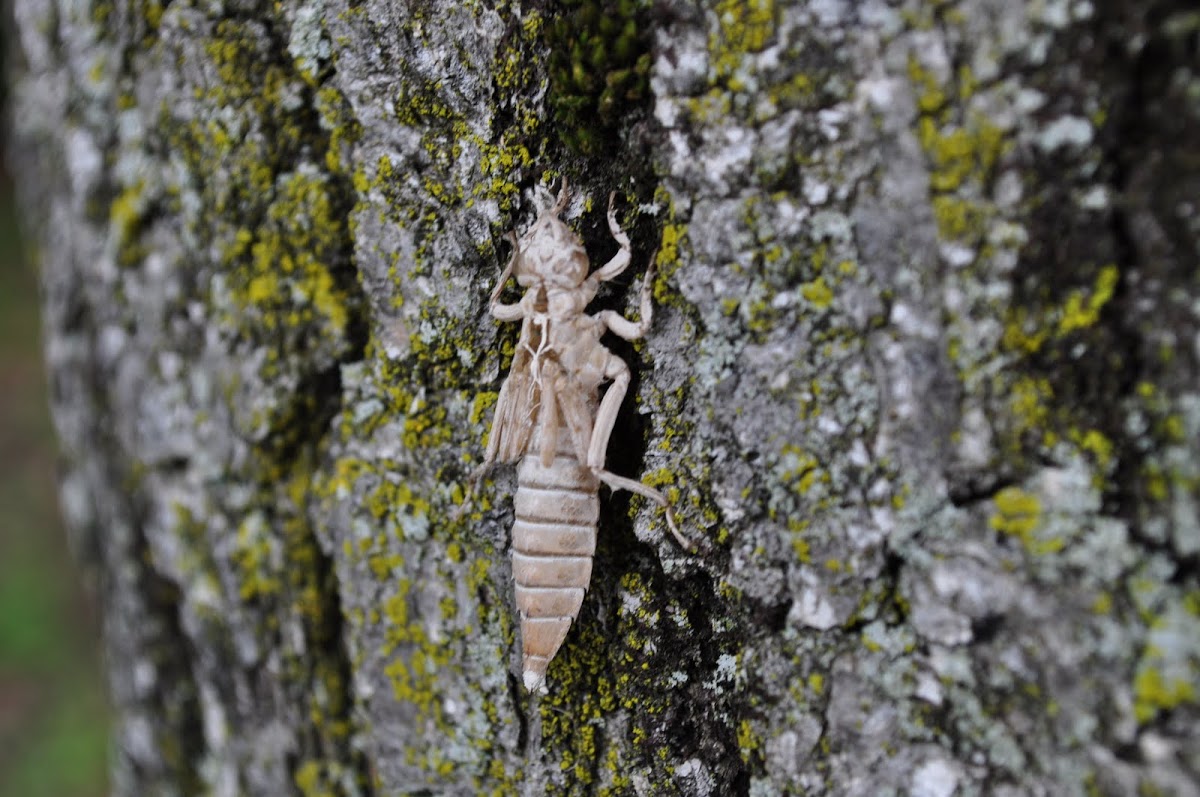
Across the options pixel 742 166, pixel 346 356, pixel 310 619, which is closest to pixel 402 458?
pixel 346 356

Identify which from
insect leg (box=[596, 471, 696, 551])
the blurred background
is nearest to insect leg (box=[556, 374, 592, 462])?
insect leg (box=[596, 471, 696, 551])

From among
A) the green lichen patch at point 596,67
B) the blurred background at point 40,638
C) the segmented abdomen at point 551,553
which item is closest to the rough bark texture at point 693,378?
the green lichen patch at point 596,67

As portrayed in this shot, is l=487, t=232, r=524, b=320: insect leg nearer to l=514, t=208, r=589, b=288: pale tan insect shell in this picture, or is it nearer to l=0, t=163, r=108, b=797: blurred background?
l=514, t=208, r=589, b=288: pale tan insect shell

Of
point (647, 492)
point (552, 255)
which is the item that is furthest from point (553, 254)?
point (647, 492)

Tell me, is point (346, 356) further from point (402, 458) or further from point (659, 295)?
point (659, 295)

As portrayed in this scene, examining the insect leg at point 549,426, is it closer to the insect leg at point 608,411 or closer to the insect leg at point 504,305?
the insect leg at point 608,411

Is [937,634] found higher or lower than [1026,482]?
lower

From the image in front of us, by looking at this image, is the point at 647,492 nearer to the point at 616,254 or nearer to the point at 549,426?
the point at 549,426
